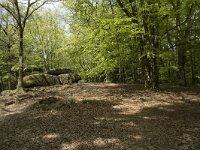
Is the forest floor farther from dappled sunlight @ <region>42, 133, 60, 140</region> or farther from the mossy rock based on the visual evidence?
the mossy rock

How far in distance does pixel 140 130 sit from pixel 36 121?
4.38 metres

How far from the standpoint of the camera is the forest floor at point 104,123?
8.38 meters

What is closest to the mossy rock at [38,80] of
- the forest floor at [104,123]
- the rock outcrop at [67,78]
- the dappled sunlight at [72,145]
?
the rock outcrop at [67,78]

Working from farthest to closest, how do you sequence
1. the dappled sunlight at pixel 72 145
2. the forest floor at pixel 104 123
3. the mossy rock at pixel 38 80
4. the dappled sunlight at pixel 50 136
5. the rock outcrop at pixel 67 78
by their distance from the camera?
1. the rock outcrop at pixel 67 78
2. the mossy rock at pixel 38 80
3. the dappled sunlight at pixel 50 136
4. the forest floor at pixel 104 123
5. the dappled sunlight at pixel 72 145

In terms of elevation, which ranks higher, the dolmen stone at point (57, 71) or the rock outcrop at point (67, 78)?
the dolmen stone at point (57, 71)

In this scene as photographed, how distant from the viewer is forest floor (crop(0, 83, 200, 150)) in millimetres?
8375

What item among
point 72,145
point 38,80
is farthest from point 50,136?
point 38,80

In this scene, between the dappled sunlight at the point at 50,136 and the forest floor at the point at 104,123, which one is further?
the dappled sunlight at the point at 50,136

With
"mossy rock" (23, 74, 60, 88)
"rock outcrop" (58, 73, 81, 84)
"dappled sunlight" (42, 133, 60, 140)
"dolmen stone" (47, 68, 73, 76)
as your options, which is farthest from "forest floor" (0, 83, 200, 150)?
"dolmen stone" (47, 68, 73, 76)

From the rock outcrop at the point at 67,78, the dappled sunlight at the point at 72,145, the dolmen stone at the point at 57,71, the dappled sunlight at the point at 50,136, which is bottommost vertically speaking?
the dappled sunlight at the point at 72,145

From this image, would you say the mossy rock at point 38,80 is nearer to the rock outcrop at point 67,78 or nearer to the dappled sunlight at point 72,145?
the rock outcrop at point 67,78

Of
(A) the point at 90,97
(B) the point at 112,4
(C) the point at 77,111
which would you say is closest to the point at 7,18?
(B) the point at 112,4

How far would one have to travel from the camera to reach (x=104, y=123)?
10.3 m

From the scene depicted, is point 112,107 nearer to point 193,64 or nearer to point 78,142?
point 78,142
